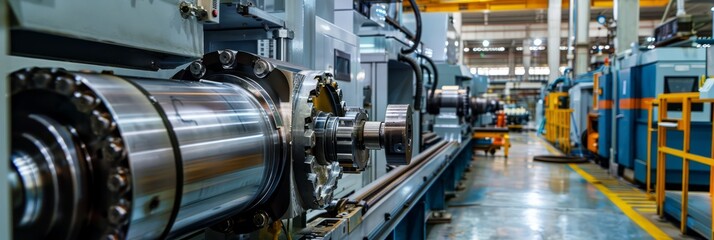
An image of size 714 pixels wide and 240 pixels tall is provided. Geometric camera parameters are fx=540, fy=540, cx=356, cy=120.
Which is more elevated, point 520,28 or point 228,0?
point 520,28

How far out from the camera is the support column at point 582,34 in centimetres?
1094

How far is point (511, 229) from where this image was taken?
14.2 ft

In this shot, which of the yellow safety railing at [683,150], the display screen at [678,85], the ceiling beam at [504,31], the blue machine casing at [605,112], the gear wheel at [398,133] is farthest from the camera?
the ceiling beam at [504,31]

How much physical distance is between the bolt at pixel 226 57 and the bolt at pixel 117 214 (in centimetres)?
53

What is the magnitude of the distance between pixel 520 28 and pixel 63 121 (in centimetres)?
1885

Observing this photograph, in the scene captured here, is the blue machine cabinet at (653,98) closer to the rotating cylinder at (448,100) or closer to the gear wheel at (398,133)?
the rotating cylinder at (448,100)

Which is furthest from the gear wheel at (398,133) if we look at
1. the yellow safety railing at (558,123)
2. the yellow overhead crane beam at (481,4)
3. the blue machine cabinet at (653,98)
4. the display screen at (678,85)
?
the yellow overhead crane beam at (481,4)

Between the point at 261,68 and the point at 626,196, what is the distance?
5558 millimetres

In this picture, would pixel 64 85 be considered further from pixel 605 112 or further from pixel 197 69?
pixel 605 112

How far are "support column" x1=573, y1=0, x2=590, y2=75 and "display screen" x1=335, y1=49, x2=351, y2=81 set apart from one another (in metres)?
9.52

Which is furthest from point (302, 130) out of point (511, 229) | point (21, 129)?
point (511, 229)

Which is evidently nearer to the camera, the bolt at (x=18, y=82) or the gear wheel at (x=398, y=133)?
the bolt at (x=18, y=82)

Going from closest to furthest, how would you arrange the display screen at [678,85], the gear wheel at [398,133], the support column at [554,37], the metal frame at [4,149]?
the metal frame at [4,149], the gear wheel at [398,133], the display screen at [678,85], the support column at [554,37]

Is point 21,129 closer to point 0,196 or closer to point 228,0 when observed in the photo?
point 0,196
